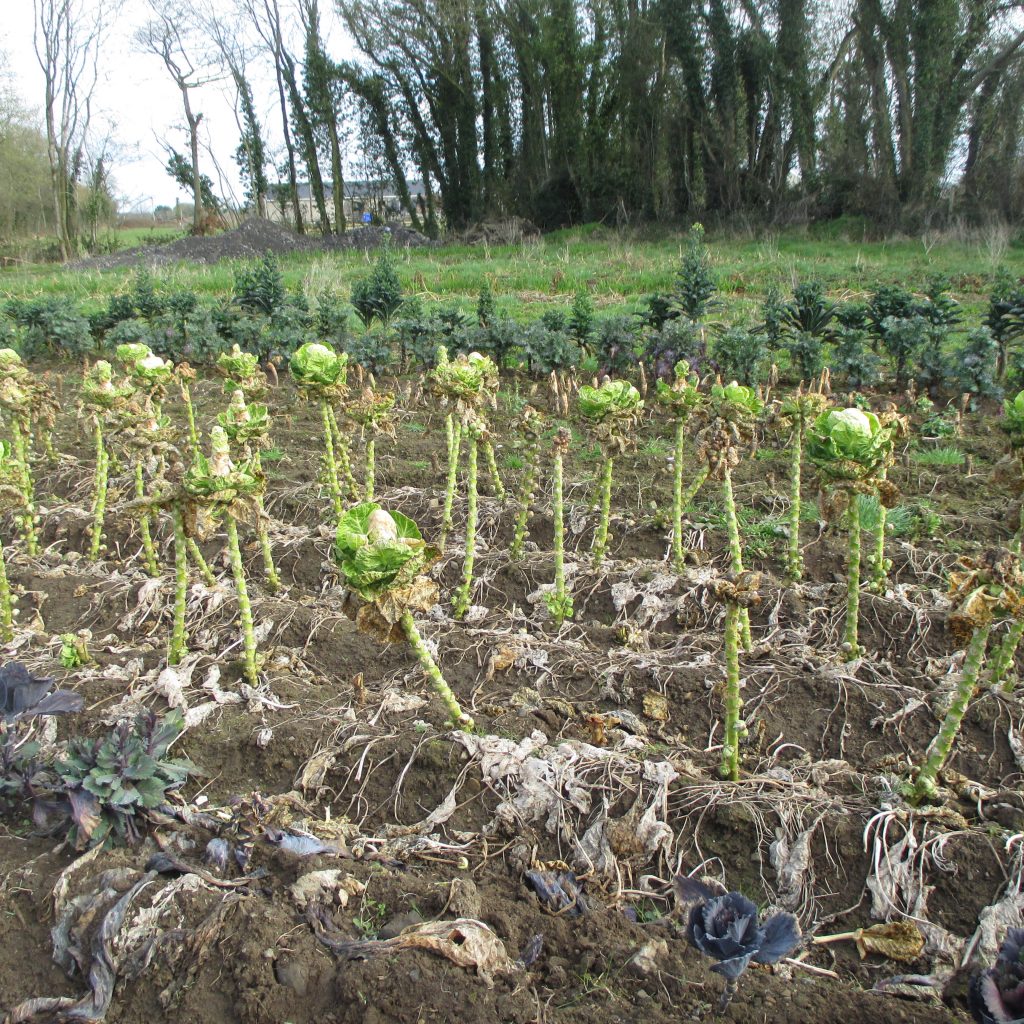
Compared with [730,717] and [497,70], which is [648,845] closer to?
[730,717]

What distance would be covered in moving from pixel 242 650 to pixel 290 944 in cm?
162

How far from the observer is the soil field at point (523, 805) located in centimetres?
198

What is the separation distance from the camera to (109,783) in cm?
248

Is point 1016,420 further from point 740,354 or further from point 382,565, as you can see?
point 740,354

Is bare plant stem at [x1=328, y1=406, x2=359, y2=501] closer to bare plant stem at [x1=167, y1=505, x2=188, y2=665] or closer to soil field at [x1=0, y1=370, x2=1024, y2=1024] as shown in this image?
soil field at [x1=0, y1=370, x2=1024, y2=1024]

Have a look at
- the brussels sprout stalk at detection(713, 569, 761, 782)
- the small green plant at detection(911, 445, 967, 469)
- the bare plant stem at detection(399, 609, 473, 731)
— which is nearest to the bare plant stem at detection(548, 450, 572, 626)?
the bare plant stem at detection(399, 609, 473, 731)

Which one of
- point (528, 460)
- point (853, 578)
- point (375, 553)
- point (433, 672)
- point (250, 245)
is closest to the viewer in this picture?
point (375, 553)

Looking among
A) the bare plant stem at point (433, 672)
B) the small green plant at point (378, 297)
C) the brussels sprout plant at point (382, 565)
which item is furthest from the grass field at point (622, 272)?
the brussels sprout plant at point (382, 565)

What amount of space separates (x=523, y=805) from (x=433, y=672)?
1.59 ft

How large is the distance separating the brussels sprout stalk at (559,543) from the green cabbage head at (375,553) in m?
1.13

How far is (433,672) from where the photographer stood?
2.65 metres

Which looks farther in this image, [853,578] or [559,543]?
[559,543]

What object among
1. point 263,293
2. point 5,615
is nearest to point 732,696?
point 5,615

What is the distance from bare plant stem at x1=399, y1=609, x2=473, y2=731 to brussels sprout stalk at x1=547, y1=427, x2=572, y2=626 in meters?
0.78
